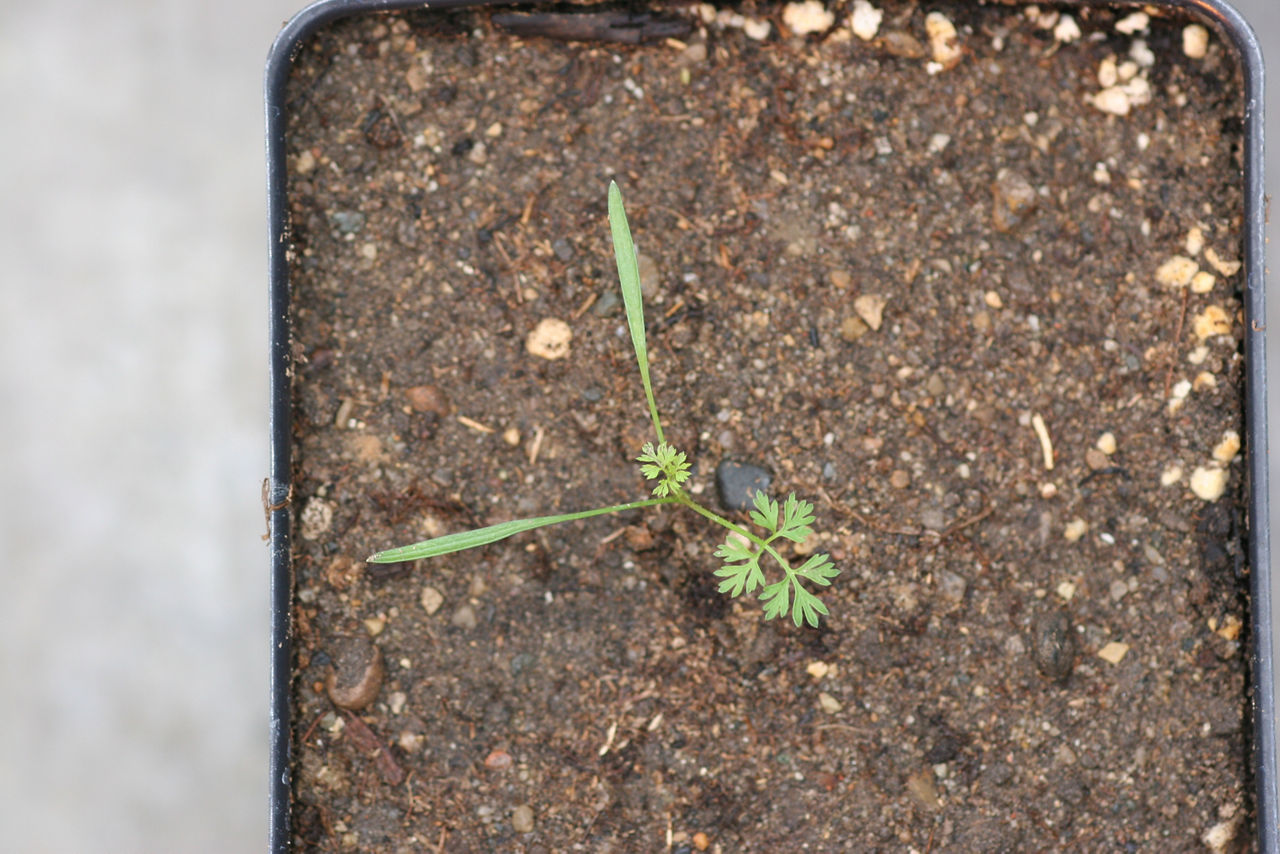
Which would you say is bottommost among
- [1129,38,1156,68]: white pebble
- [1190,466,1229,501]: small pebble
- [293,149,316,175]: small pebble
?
[1190,466,1229,501]: small pebble

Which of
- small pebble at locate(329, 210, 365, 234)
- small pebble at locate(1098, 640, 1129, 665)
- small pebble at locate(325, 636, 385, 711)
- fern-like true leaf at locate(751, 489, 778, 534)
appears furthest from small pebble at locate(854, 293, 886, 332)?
small pebble at locate(325, 636, 385, 711)

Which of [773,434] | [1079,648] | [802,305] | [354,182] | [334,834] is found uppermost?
[354,182]

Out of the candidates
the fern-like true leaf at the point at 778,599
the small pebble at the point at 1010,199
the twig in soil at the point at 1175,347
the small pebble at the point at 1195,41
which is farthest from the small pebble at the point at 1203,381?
the fern-like true leaf at the point at 778,599

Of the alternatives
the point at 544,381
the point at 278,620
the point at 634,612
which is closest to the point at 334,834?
the point at 278,620

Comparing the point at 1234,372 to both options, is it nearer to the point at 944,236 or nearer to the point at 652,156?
the point at 944,236

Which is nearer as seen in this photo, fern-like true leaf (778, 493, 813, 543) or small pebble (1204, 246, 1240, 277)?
fern-like true leaf (778, 493, 813, 543)

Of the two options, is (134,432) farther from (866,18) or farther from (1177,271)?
(1177,271)

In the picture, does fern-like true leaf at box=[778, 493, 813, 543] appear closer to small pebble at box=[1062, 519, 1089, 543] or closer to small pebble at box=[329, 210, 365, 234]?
small pebble at box=[1062, 519, 1089, 543]

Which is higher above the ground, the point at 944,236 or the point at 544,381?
the point at 944,236
